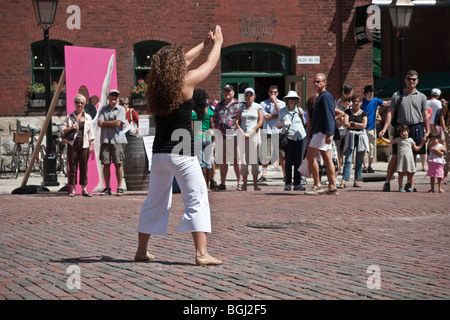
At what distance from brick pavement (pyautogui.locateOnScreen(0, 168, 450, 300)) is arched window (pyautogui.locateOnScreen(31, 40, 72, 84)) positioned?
9452 millimetres

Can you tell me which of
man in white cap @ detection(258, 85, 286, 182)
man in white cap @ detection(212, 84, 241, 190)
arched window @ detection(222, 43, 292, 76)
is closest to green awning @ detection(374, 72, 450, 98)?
arched window @ detection(222, 43, 292, 76)

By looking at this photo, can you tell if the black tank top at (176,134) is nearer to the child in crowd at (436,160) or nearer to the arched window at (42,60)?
the child in crowd at (436,160)

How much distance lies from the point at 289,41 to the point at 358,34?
78.2 inches

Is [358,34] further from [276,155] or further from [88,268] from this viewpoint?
[88,268]

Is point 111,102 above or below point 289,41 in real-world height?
below

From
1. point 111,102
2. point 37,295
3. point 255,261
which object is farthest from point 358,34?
point 37,295

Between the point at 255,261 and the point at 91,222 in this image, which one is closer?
the point at 255,261

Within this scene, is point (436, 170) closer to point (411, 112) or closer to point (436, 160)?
point (436, 160)

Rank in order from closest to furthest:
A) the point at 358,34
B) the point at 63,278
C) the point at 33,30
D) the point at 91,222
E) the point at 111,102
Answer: the point at 63,278 < the point at 91,222 < the point at 111,102 < the point at 33,30 < the point at 358,34

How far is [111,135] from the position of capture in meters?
15.0

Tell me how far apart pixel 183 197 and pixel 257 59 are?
1687cm

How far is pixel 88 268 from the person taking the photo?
23.7 feet

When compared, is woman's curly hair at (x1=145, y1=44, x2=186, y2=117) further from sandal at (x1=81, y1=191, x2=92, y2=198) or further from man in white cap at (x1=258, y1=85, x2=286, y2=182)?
man in white cap at (x1=258, y1=85, x2=286, y2=182)

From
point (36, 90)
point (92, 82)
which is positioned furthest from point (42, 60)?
point (92, 82)
